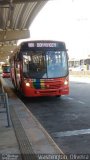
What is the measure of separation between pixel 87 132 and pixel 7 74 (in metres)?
56.0

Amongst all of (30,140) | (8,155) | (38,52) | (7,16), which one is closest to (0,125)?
(30,140)

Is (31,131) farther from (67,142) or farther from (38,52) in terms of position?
(38,52)

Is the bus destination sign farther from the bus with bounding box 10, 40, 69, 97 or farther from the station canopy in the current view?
the station canopy

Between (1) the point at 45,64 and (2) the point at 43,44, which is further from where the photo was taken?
(2) the point at 43,44

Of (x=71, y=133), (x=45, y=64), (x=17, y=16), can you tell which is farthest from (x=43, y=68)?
(x=17, y=16)

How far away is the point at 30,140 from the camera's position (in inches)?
340

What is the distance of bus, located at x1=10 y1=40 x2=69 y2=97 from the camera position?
1825 cm

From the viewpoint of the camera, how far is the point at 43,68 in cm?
1844

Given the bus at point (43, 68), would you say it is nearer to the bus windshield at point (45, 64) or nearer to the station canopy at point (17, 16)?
the bus windshield at point (45, 64)

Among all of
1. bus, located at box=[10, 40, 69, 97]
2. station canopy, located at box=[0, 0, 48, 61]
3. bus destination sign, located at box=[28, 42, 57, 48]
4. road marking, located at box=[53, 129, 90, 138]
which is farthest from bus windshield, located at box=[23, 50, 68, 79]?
road marking, located at box=[53, 129, 90, 138]

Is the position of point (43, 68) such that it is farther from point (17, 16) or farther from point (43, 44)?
point (17, 16)

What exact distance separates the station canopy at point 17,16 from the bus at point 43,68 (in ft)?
8.77

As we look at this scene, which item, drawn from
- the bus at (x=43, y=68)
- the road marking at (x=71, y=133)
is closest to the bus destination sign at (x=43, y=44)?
the bus at (x=43, y=68)

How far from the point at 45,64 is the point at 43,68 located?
24 cm
